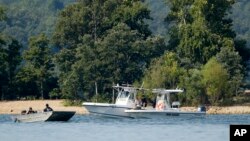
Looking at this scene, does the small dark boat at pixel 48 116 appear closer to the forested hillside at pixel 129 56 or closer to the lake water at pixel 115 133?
the lake water at pixel 115 133

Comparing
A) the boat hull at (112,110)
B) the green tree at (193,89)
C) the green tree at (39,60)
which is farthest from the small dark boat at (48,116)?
the green tree at (39,60)

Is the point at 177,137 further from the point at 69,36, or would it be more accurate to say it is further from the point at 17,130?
the point at 69,36

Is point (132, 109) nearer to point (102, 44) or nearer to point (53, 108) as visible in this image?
point (53, 108)

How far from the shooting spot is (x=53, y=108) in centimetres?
10781

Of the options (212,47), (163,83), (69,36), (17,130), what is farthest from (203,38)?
(17,130)

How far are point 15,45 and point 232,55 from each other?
1027 inches

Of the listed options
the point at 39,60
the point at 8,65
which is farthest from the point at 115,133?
the point at 8,65

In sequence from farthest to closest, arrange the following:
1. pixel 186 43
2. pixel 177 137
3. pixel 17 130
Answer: pixel 186 43 < pixel 17 130 < pixel 177 137

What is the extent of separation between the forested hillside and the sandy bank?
6.05 feet

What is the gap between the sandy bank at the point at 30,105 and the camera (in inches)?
4227

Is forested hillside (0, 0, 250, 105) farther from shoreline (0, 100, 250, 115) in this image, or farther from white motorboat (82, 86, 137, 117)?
white motorboat (82, 86, 137, 117)

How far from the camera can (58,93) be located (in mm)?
115562

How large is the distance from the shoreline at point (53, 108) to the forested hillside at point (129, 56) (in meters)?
1.80

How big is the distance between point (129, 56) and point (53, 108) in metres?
11.4
